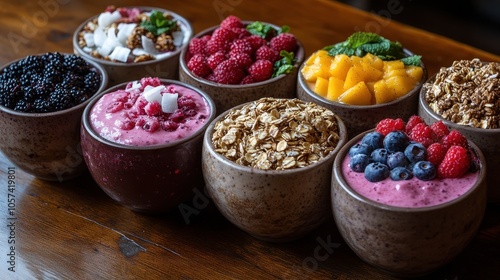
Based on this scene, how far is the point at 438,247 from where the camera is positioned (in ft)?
5.06

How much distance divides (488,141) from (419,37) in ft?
2.85

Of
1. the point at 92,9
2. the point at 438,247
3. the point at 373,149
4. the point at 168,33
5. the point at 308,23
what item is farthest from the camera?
the point at 92,9

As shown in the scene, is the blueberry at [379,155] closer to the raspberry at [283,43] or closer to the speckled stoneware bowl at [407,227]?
the speckled stoneware bowl at [407,227]

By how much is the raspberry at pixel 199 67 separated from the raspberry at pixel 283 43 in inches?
9.1

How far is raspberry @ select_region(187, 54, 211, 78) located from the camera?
2115 millimetres

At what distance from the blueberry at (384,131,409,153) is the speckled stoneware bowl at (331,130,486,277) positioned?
0.13m

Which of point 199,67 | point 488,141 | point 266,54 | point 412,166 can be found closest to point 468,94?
point 488,141

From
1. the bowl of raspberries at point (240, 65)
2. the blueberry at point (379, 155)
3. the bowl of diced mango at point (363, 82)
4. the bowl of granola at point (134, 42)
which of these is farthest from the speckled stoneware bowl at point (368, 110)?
the bowl of granola at point (134, 42)

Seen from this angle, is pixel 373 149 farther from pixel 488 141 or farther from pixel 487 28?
pixel 487 28

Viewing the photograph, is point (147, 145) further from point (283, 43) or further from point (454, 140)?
point (454, 140)

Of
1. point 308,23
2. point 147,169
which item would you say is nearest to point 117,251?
point 147,169

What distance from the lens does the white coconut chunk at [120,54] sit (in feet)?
7.41

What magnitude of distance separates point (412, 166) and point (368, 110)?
0.34 meters

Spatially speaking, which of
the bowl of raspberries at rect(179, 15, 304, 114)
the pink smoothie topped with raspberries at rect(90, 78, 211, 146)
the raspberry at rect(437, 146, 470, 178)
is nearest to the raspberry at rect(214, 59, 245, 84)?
the bowl of raspberries at rect(179, 15, 304, 114)
